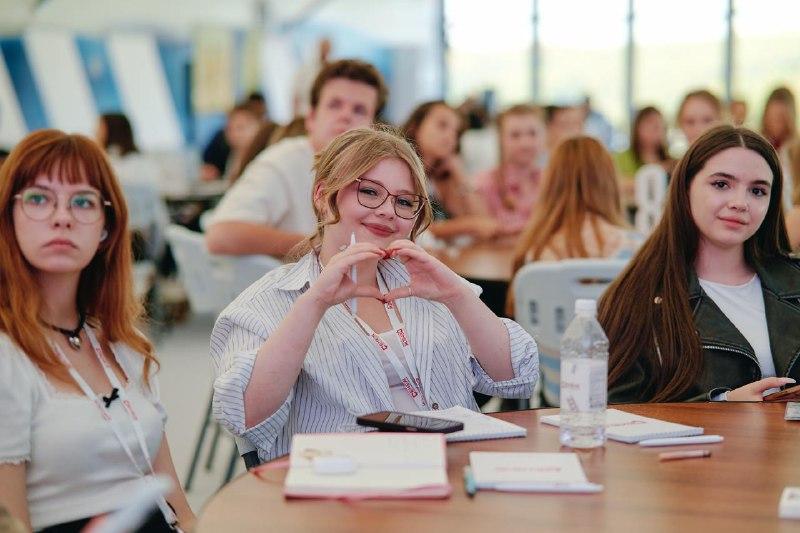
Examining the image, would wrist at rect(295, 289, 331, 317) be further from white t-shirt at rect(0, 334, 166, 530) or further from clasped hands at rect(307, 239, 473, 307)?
white t-shirt at rect(0, 334, 166, 530)

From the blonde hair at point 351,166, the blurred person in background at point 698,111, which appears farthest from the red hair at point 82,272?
the blurred person in background at point 698,111

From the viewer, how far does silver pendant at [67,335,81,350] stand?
6.82 ft

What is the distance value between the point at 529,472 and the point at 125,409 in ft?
2.76

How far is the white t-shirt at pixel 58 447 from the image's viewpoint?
1.86m

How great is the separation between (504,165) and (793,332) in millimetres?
3394

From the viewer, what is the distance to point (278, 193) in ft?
12.0

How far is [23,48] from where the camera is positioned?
13953 millimetres

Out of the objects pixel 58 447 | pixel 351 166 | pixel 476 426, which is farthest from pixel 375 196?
pixel 58 447

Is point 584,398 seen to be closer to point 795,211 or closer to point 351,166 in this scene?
point 351,166

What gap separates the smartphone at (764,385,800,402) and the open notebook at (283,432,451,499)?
2.70 feet

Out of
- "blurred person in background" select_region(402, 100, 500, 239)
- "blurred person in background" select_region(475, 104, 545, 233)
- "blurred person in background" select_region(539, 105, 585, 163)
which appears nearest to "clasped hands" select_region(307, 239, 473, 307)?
"blurred person in background" select_region(402, 100, 500, 239)

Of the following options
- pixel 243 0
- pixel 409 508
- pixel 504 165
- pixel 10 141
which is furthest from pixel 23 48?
pixel 409 508

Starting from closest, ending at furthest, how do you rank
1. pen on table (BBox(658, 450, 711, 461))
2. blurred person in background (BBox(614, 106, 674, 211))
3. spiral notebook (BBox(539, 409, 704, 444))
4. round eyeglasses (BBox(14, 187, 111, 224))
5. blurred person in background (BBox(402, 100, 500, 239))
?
pen on table (BBox(658, 450, 711, 461)) → spiral notebook (BBox(539, 409, 704, 444)) → round eyeglasses (BBox(14, 187, 111, 224)) → blurred person in background (BBox(402, 100, 500, 239)) → blurred person in background (BBox(614, 106, 674, 211))

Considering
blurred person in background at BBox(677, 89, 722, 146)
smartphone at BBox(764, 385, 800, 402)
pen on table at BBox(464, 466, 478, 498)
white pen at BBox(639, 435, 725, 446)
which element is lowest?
smartphone at BBox(764, 385, 800, 402)
